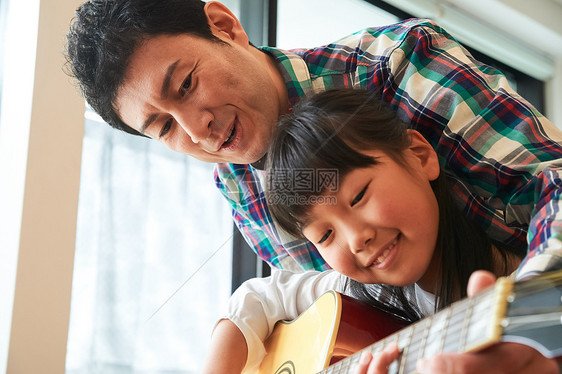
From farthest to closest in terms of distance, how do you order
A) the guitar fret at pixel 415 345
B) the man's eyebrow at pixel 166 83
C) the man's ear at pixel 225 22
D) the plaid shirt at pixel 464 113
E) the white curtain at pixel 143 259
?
the white curtain at pixel 143 259 < the man's ear at pixel 225 22 < the man's eyebrow at pixel 166 83 < the plaid shirt at pixel 464 113 < the guitar fret at pixel 415 345

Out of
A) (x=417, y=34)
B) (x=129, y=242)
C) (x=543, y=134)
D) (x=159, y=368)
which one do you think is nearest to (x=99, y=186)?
(x=129, y=242)

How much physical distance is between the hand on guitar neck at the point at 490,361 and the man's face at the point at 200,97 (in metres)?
0.52

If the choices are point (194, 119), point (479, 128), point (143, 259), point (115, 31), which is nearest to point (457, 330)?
point (479, 128)

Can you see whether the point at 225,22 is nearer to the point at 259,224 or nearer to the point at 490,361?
the point at 259,224

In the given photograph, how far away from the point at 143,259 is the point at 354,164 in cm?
72

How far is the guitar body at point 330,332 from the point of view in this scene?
28.2 inches

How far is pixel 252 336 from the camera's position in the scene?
0.87 meters

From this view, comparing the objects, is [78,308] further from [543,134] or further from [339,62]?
[543,134]

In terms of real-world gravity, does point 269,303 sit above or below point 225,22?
below

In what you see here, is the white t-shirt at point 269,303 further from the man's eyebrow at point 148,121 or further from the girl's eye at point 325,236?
the man's eyebrow at point 148,121

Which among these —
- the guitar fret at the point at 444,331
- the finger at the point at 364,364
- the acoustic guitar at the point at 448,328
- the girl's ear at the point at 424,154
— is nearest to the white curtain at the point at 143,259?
the acoustic guitar at the point at 448,328

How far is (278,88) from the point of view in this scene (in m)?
0.97

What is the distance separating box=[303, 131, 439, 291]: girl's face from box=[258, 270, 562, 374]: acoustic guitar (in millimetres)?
57

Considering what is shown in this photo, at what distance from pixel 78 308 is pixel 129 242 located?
17 centimetres
